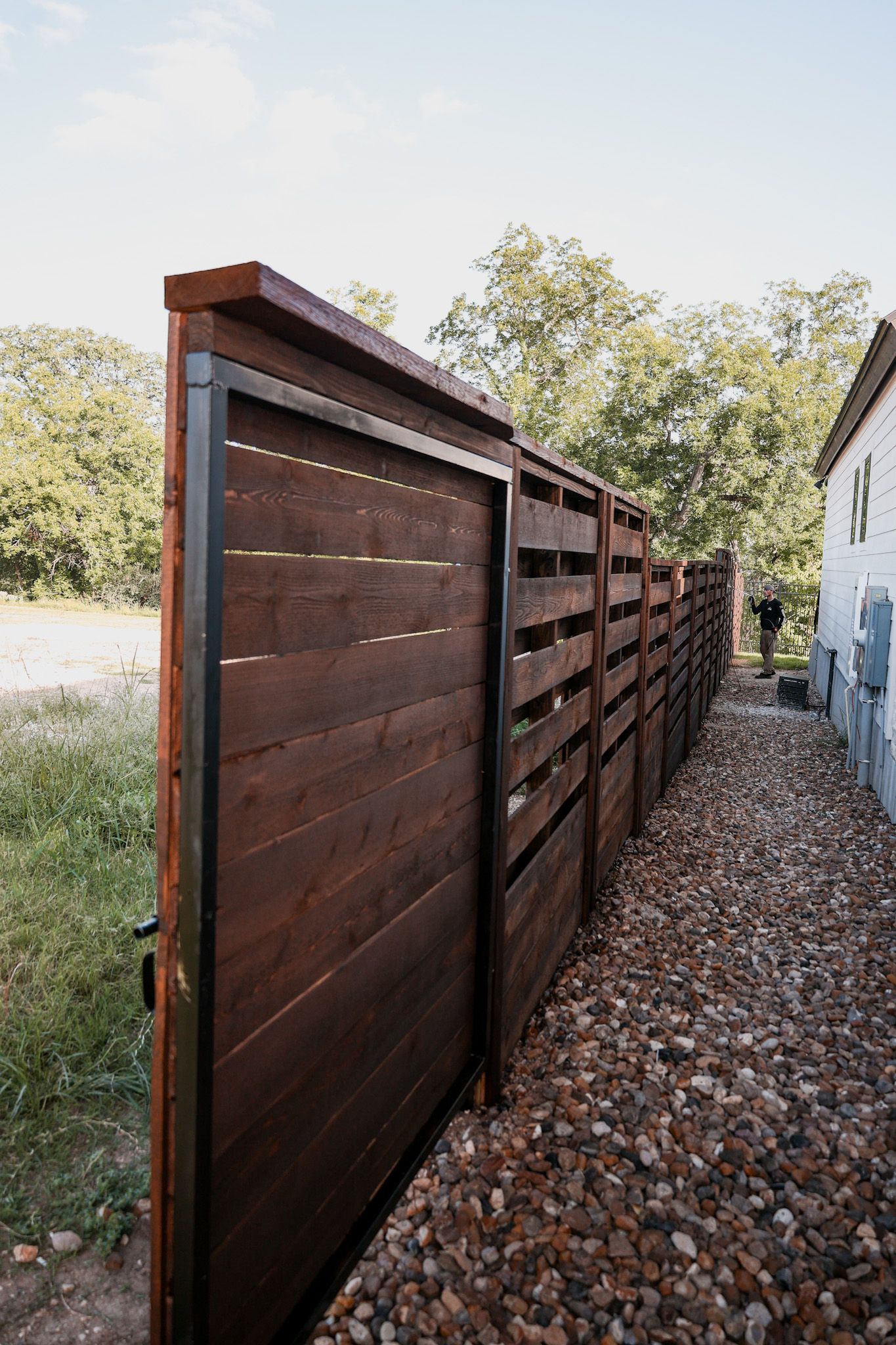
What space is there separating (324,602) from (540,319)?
27214 mm

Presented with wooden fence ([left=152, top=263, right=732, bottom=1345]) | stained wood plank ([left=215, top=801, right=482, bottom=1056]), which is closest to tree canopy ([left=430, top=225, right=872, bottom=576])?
wooden fence ([left=152, top=263, right=732, bottom=1345])

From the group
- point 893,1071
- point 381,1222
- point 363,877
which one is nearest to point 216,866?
point 363,877

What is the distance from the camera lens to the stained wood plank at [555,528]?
276 cm

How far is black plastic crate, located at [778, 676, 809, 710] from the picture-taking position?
11758 millimetres

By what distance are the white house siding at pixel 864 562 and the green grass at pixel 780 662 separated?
2.21 m

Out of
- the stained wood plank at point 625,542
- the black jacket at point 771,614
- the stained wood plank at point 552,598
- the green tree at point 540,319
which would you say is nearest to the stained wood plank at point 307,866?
the stained wood plank at point 552,598

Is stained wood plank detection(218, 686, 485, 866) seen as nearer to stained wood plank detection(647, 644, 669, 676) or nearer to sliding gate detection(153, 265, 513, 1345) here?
sliding gate detection(153, 265, 513, 1345)

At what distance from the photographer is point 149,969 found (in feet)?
4.52

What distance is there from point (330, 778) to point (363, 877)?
0.99 feet

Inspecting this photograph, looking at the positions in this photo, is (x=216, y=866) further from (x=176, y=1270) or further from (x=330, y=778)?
(x=176, y=1270)

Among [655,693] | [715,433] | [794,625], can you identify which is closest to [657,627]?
[655,693]

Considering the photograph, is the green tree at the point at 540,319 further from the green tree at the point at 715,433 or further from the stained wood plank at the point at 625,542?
the stained wood plank at the point at 625,542

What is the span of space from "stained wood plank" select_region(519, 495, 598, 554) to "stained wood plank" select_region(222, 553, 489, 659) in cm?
64

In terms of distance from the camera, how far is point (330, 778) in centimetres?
157
